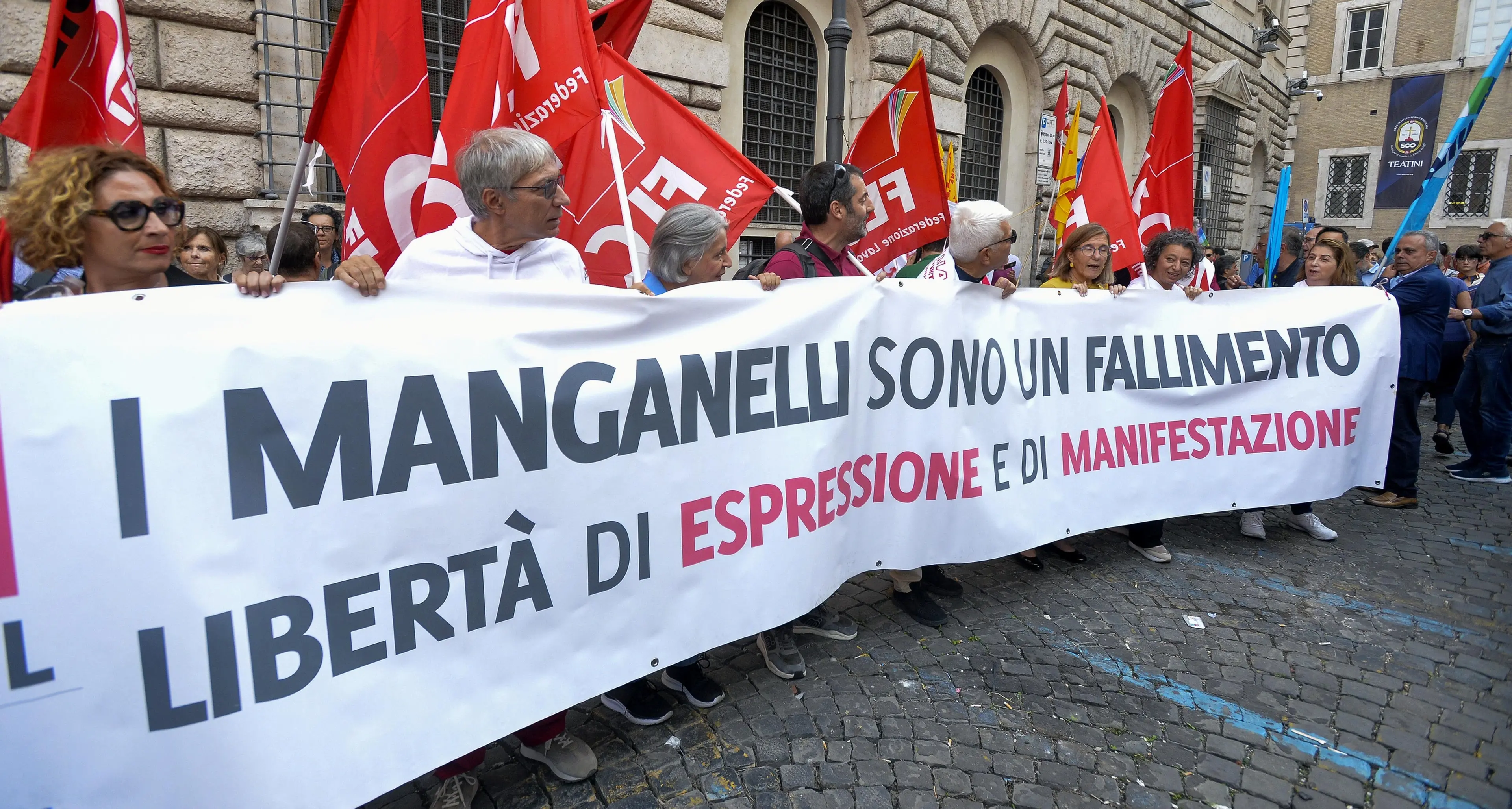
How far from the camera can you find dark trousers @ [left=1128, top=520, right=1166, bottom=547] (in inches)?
166

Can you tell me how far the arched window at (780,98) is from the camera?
29.1 ft

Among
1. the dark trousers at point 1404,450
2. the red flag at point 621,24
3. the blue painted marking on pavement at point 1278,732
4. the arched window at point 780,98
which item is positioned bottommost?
the blue painted marking on pavement at point 1278,732

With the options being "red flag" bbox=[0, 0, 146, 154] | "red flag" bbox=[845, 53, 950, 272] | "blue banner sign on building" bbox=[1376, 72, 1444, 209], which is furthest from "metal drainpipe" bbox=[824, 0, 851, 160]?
"blue banner sign on building" bbox=[1376, 72, 1444, 209]

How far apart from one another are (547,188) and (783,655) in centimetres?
179

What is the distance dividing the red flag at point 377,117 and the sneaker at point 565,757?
180 cm

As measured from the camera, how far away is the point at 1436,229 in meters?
26.4

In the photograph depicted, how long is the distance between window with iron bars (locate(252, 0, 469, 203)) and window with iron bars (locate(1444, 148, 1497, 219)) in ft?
105

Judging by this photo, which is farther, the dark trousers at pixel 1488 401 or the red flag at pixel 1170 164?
the dark trousers at pixel 1488 401

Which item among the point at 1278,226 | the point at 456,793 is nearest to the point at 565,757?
the point at 456,793

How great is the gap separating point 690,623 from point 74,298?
5.53 ft

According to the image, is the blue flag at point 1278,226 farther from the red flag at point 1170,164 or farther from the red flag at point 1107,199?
the red flag at point 1107,199

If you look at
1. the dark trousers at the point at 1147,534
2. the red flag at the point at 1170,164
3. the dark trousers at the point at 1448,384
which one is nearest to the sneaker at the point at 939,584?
the dark trousers at the point at 1147,534

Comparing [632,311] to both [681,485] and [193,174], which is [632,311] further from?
[193,174]

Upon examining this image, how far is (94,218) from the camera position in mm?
1865
